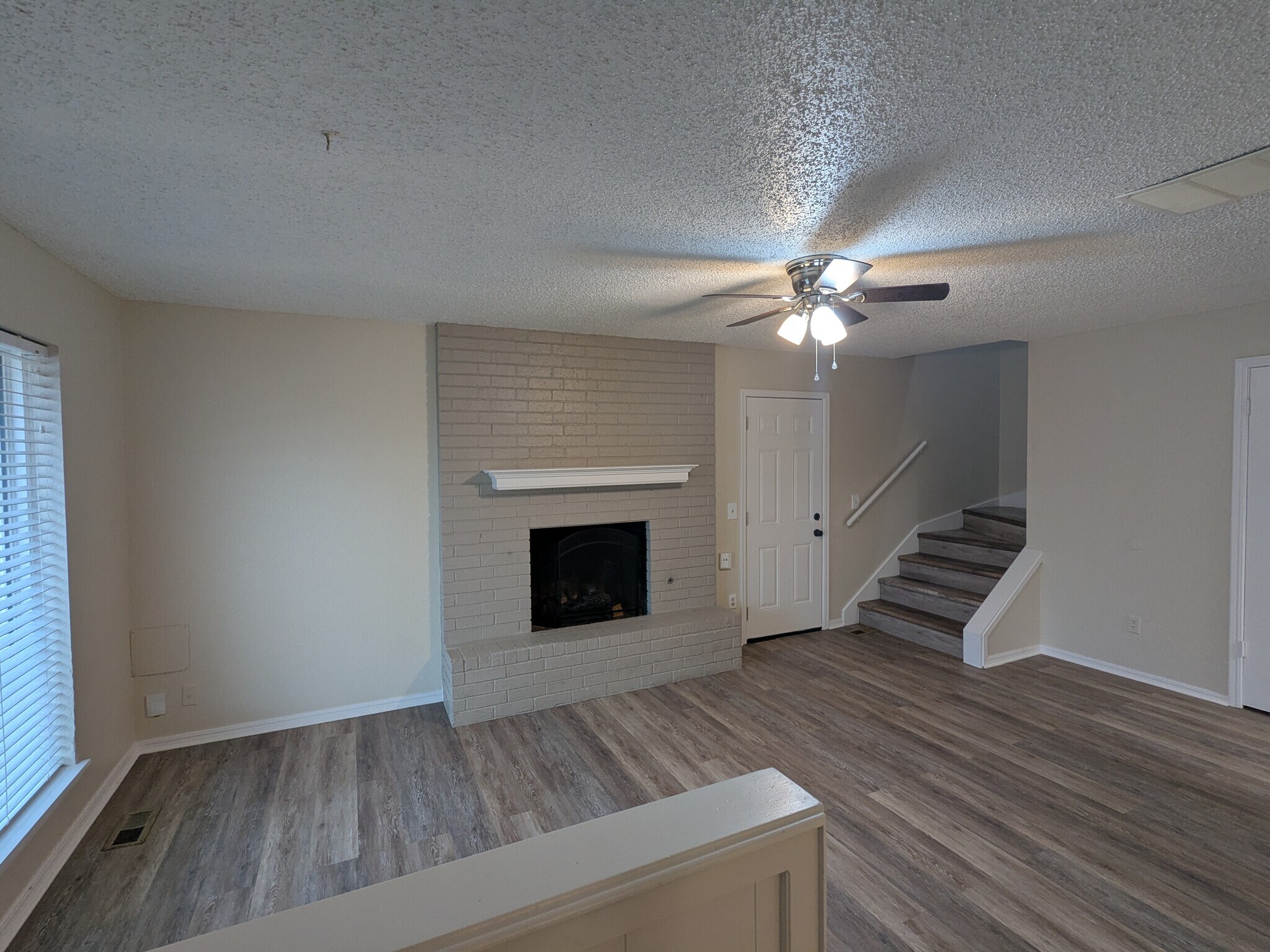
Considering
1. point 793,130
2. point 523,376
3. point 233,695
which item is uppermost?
point 793,130

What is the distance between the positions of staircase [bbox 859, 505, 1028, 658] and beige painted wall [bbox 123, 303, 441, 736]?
3.59 metres

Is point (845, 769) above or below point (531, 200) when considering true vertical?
below

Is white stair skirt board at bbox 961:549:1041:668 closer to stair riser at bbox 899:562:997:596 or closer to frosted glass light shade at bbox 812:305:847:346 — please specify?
stair riser at bbox 899:562:997:596

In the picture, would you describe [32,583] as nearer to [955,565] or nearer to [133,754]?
[133,754]

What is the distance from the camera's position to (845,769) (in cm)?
295

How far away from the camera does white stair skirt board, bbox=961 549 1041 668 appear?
425 cm

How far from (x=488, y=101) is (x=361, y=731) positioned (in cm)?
329

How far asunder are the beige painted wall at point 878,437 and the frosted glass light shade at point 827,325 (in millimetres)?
2159

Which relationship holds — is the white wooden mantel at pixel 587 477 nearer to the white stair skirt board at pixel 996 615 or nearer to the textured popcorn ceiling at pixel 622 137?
the textured popcorn ceiling at pixel 622 137

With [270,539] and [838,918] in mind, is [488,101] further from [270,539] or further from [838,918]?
[270,539]

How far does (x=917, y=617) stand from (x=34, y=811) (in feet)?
17.1

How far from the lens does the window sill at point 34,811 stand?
1.97 meters

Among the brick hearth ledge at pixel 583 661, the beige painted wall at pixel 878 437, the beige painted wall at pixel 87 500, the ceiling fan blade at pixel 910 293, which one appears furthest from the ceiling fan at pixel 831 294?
the beige painted wall at pixel 87 500

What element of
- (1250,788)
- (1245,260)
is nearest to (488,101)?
(1245,260)
